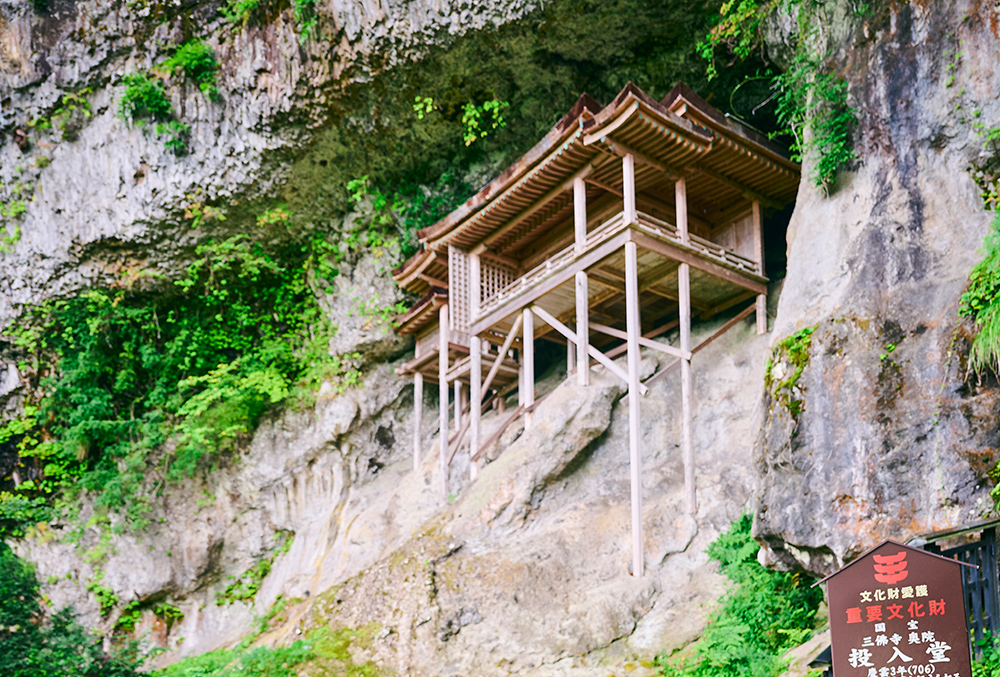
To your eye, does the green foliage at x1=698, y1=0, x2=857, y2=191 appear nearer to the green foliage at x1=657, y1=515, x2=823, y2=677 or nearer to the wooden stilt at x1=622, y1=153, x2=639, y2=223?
the wooden stilt at x1=622, y1=153, x2=639, y2=223

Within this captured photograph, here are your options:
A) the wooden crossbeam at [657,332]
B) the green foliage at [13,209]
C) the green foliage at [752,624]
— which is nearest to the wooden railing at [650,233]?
the wooden crossbeam at [657,332]

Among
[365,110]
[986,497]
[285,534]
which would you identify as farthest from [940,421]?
[285,534]

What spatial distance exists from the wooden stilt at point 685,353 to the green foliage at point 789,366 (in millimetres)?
2634

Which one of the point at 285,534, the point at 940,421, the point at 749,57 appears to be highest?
the point at 749,57

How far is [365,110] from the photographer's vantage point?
18.1 meters

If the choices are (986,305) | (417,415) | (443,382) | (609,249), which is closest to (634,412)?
(609,249)

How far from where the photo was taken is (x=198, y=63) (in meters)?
19.4

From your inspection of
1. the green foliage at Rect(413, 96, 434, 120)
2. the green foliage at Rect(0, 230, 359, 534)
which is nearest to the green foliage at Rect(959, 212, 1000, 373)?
the green foliage at Rect(413, 96, 434, 120)

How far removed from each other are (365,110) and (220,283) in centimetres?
556

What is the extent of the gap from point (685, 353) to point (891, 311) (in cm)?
414

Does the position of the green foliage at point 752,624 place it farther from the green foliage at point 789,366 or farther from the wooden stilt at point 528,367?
the wooden stilt at point 528,367

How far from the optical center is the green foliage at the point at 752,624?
9.60m

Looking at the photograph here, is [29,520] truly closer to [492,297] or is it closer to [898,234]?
[492,297]

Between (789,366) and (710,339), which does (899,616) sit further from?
(710,339)
